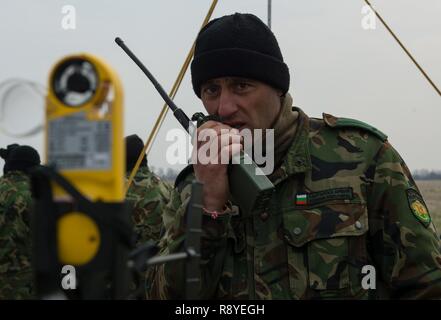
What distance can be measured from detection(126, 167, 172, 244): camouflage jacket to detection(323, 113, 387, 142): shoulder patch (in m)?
3.53

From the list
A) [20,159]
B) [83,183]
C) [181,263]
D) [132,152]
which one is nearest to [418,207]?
[181,263]

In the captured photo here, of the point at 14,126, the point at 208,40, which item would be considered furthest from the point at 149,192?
the point at 14,126

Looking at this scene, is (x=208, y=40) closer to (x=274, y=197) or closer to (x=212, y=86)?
(x=212, y=86)

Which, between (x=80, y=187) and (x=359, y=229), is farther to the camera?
(x=359, y=229)

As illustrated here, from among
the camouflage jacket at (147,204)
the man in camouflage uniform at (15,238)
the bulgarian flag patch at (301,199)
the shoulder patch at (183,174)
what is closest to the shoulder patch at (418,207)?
the bulgarian flag patch at (301,199)

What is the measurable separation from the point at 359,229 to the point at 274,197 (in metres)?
0.37

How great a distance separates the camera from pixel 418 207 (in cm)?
235

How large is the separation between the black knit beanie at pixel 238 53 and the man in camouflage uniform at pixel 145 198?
3.38m

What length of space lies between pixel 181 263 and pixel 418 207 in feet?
3.11

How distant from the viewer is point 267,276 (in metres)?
2.39

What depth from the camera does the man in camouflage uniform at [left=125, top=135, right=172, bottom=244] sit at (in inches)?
237

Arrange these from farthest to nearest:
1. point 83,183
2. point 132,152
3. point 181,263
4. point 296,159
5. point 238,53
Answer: point 132,152, point 238,53, point 296,159, point 181,263, point 83,183

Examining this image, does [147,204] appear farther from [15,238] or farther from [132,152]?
[15,238]

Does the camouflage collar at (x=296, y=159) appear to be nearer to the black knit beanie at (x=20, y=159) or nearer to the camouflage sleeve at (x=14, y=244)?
the camouflage sleeve at (x=14, y=244)
